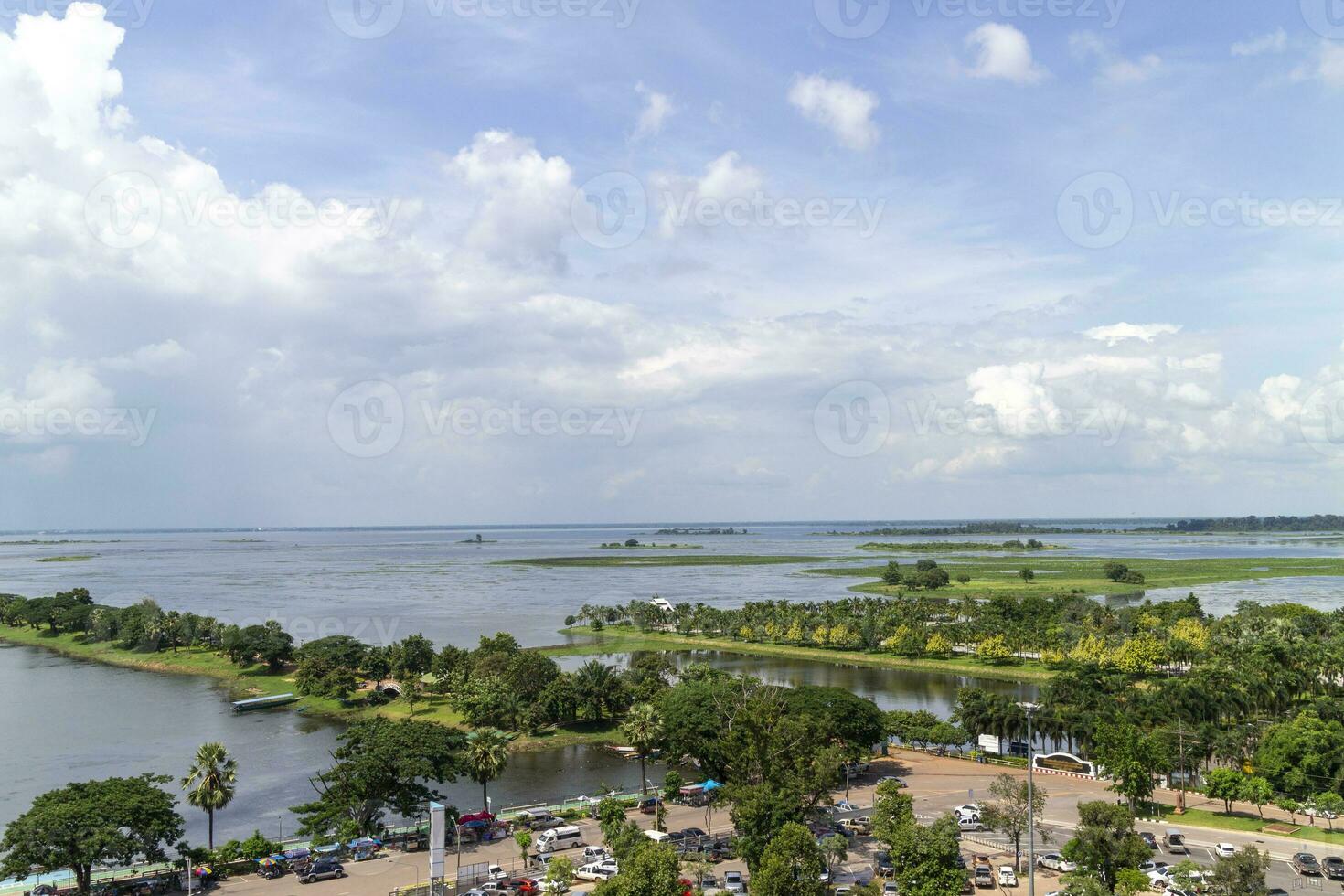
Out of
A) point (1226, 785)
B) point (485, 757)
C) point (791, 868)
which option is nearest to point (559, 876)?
point (791, 868)

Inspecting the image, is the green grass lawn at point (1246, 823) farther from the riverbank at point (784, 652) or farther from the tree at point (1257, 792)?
the riverbank at point (784, 652)

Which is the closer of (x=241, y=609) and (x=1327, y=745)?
(x=1327, y=745)

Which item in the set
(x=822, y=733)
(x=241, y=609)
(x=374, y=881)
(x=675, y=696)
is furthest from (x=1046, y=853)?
(x=241, y=609)

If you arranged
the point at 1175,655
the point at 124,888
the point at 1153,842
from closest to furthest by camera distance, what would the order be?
the point at 124,888 → the point at 1153,842 → the point at 1175,655

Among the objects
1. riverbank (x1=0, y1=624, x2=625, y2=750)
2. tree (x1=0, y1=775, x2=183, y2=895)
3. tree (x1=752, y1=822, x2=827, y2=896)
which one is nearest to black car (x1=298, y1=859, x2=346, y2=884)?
tree (x1=0, y1=775, x2=183, y2=895)

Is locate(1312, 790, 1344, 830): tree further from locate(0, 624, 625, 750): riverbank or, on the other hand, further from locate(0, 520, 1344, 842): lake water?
locate(0, 624, 625, 750): riverbank

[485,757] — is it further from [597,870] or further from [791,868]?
[791,868]

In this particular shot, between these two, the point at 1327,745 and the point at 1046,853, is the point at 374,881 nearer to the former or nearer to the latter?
the point at 1046,853
